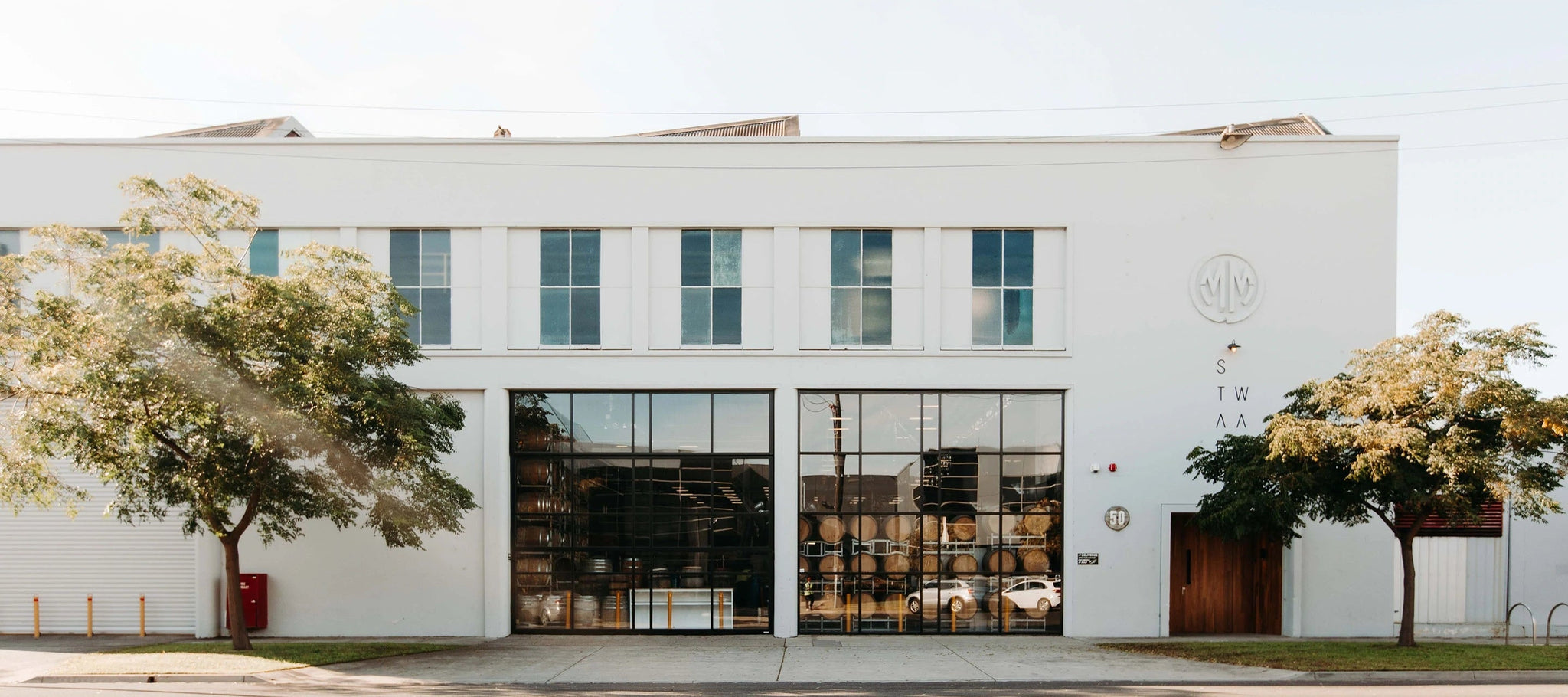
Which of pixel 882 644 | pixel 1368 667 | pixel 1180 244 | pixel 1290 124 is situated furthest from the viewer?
pixel 1290 124

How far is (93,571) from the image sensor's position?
17.7 m

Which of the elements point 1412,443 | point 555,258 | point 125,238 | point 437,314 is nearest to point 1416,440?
point 1412,443

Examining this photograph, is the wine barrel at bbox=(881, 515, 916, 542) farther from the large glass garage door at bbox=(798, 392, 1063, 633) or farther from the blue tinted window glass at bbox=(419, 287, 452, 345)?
the blue tinted window glass at bbox=(419, 287, 452, 345)

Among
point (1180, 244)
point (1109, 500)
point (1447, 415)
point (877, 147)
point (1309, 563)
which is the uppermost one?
point (877, 147)

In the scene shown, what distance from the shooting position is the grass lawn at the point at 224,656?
44.4 ft

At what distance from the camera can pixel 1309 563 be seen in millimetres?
17641

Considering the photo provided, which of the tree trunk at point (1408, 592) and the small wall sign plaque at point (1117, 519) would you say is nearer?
the tree trunk at point (1408, 592)

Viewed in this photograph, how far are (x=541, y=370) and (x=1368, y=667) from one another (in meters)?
13.8

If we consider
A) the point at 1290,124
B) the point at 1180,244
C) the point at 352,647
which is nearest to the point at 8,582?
the point at 352,647

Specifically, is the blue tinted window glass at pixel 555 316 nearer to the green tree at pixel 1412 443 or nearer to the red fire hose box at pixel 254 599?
the red fire hose box at pixel 254 599

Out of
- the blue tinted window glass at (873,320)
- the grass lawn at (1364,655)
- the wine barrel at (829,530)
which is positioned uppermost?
the blue tinted window glass at (873,320)

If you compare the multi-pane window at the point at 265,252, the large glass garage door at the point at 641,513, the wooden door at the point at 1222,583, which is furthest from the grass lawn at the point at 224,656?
the wooden door at the point at 1222,583

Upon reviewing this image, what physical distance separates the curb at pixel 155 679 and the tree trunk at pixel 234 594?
4.87ft

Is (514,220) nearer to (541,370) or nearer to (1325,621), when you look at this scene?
(541,370)
